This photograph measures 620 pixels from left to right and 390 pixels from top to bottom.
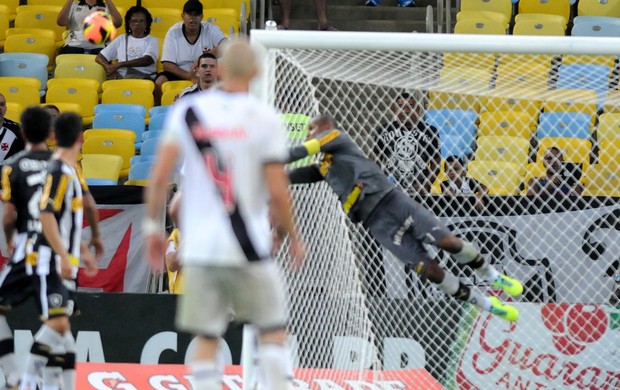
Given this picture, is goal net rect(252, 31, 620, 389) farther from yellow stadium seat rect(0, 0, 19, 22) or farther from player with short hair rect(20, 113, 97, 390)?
yellow stadium seat rect(0, 0, 19, 22)

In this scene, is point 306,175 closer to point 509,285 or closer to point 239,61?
point 509,285

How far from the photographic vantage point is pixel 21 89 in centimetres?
1479

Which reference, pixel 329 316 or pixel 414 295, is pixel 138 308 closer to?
pixel 329 316

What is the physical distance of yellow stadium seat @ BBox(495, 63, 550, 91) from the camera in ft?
32.5

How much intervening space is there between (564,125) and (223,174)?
594 centimetres

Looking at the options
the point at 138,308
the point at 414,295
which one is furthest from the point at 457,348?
the point at 138,308

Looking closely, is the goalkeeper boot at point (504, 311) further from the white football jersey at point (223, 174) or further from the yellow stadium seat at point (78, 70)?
the yellow stadium seat at point (78, 70)

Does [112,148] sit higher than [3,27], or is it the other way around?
A: [3,27]

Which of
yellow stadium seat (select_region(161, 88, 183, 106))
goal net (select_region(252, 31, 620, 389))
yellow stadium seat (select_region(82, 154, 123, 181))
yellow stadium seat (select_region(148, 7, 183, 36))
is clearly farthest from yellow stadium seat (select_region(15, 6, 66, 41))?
goal net (select_region(252, 31, 620, 389))

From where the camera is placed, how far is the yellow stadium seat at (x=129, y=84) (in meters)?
14.7

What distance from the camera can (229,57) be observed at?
6473 mm

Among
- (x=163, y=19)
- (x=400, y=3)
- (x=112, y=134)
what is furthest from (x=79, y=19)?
(x=400, y=3)

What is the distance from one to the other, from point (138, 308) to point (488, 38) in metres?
3.44

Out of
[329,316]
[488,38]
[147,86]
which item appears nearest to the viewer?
[488,38]
